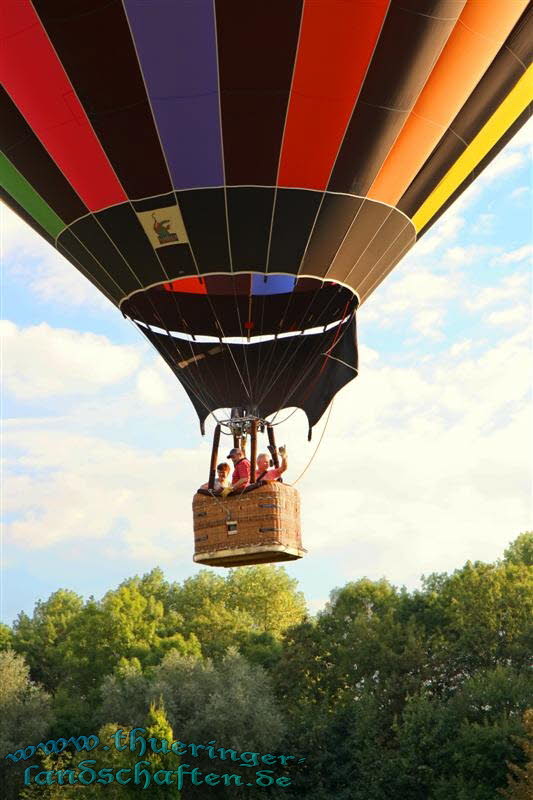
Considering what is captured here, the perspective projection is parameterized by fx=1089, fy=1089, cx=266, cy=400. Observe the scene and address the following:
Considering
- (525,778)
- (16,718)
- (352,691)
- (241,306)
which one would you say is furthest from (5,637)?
(241,306)

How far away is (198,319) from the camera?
12.1 meters

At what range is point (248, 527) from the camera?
392 inches

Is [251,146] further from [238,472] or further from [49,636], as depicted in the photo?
[49,636]

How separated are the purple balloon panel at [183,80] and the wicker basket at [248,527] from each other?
297 centimetres

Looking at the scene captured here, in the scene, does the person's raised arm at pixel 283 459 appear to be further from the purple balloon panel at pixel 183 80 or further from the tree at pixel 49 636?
the tree at pixel 49 636

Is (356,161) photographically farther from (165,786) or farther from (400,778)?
(400,778)

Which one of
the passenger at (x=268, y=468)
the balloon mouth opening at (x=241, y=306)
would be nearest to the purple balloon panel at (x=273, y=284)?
the balloon mouth opening at (x=241, y=306)

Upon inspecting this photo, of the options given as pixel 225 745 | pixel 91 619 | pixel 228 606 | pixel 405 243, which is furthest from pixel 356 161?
pixel 228 606

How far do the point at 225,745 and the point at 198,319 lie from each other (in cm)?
1808

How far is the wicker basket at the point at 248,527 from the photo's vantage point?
389 inches

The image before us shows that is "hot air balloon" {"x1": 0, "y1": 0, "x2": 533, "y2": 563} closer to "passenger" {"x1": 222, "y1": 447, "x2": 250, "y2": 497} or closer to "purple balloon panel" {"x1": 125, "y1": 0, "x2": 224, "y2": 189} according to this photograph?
"purple balloon panel" {"x1": 125, "y1": 0, "x2": 224, "y2": 189}

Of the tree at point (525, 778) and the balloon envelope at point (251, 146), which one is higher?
the balloon envelope at point (251, 146)

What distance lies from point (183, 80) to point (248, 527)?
4.03 m

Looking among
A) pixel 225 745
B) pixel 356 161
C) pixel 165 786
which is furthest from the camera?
pixel 225 745
